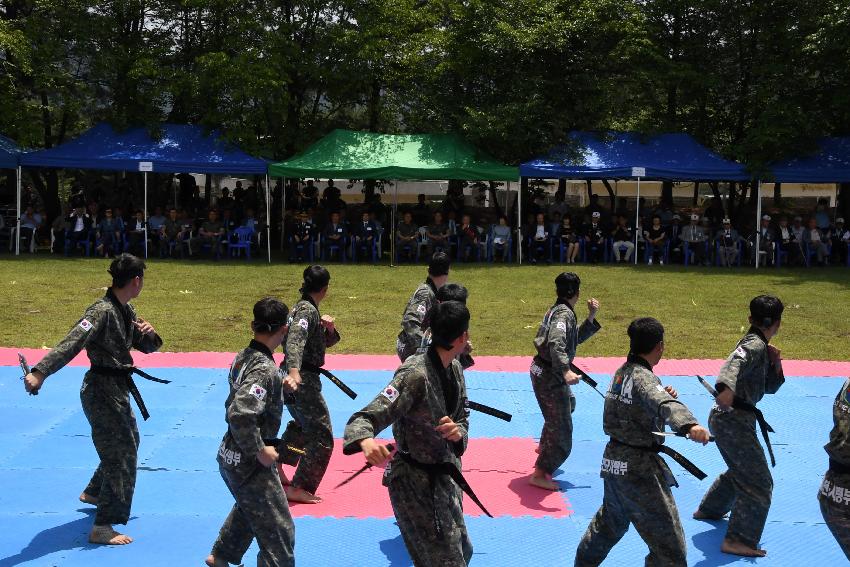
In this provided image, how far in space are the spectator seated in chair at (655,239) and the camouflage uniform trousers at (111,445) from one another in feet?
62.2

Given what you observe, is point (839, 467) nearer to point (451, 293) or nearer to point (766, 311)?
point (766, 311)

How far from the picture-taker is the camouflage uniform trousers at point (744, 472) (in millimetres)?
5992

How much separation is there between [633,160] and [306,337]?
58.8 feet

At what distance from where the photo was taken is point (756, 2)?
25.5 m

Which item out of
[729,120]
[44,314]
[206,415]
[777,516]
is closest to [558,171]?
[729,120]

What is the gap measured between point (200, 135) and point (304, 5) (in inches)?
208

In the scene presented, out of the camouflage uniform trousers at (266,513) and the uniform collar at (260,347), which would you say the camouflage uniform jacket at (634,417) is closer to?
the camouflage uniform trousers at (266,513)

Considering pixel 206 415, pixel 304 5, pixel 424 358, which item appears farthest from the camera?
pixel 304 5

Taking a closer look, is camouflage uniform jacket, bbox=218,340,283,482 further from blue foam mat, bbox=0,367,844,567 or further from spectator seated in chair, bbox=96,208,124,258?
spectator seated in chair, bbox=96,208,124,258

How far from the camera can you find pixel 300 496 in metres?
7.05

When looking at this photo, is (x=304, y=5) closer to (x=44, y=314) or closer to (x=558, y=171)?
(x=558, y=171)

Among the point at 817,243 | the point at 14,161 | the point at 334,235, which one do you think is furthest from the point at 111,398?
the point at 817,243

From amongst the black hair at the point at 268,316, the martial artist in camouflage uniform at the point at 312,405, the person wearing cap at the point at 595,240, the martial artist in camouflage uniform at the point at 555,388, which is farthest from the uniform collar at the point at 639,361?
the person wearing cap at the point at 595,240

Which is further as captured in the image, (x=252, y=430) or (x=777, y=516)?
(x=777, y=516)
